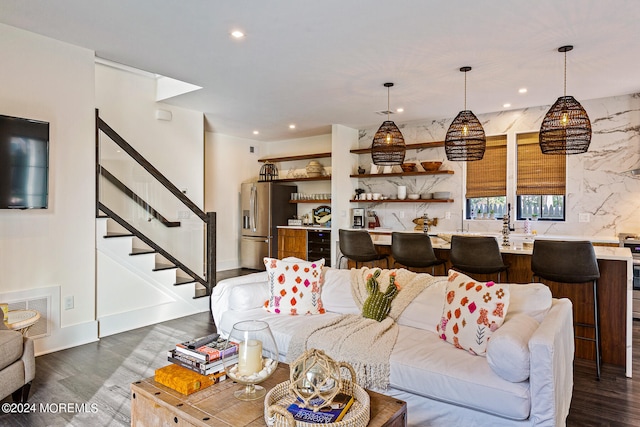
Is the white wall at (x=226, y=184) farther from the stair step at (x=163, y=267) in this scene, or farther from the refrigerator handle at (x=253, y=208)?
the stair step at (x=163, y=267)

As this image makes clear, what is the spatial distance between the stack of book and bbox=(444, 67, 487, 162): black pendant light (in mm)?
3207

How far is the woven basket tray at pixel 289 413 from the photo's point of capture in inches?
54.8

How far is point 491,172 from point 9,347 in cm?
593

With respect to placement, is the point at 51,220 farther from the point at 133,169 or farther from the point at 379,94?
the point at 379,94

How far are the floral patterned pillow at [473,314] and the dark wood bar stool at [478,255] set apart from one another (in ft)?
4.02

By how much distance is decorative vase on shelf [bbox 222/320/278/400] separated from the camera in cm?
171

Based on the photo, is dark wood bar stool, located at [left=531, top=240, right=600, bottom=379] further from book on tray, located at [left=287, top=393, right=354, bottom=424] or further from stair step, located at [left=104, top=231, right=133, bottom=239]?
stair step, located at [left=104, top=231, right=133, bottom=239]

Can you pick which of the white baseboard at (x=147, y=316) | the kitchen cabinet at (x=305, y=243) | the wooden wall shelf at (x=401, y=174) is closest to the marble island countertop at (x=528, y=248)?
the wooden wall shelf at (x=401, y=174)

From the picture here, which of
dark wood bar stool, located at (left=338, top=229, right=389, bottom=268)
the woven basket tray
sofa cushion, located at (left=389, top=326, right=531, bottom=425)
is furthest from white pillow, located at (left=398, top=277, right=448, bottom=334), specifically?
dark wood bar stool, located at (left=338, top=229, right=389, bottom=268)

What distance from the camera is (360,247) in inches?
177

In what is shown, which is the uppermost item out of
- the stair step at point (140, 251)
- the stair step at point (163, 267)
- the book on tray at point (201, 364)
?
the stair step at point (140, 251)

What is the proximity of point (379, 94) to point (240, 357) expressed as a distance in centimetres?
397

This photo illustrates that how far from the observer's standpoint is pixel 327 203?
7.50 metres

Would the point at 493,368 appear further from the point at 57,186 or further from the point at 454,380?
the point at 57,186
